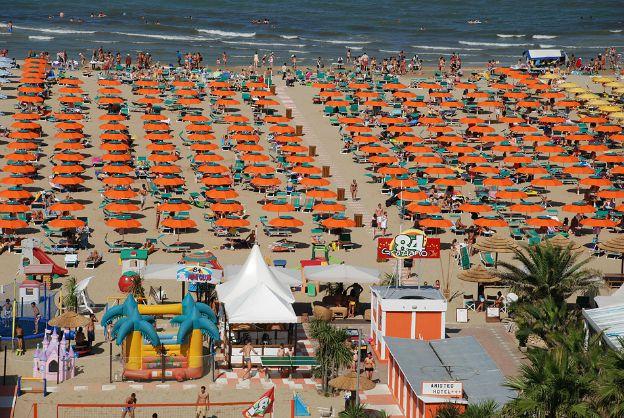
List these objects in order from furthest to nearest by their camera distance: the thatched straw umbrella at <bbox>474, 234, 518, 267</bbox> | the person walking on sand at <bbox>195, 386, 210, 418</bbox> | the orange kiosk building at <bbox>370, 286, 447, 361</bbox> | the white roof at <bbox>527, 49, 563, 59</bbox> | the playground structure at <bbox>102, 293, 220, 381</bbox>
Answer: the white roof at <bbox>527, 49, 563, 59</bbox>
the thatched straw umbrella at <bbox>474, 234, 518, 267</bbox>
the orange kiosk building at <bbox>370, 286, 447, 361</bbox>
the playground structure at <bbox>102, 293, 220, 381</bbox>
the person walking on sand at <bbox>195, 386, 210, 418</bbox>

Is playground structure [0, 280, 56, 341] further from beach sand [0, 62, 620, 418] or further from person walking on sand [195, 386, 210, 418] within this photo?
person walking on sand [195, 386, 210, 418]

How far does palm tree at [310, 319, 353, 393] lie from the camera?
1222 inches

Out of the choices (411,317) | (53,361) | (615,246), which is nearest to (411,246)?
(411,317)

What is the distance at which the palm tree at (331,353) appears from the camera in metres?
31.0

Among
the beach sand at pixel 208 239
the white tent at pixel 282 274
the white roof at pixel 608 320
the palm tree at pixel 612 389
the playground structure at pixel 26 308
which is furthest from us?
the white tent at pixel 282 274

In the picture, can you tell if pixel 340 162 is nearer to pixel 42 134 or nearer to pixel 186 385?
pixel 42 134

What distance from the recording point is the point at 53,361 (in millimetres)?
31203

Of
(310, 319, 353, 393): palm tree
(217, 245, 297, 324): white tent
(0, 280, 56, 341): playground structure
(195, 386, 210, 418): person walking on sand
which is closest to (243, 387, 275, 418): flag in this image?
(195, 386, 210, 418): person walking on sand

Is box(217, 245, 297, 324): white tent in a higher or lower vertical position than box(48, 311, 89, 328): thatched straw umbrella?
higher

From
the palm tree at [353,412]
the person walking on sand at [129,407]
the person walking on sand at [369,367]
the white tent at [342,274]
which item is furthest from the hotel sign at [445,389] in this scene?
the white tent at [342,274]

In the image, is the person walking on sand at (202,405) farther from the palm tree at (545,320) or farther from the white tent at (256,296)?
the palm tree at (545,320)

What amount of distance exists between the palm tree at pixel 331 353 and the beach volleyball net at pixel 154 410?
223 centimetres

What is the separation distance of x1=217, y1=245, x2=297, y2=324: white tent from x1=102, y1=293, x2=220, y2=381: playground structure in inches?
49.4

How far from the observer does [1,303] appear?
118ft
